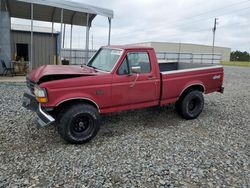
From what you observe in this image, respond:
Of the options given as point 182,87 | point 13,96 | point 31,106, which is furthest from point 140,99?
point 13,96

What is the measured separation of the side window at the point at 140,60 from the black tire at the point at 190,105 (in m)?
1.44

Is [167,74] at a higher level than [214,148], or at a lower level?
higher

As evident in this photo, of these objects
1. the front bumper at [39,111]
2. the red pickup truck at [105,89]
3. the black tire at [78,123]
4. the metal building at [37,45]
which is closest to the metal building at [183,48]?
the metal building at [37,45]

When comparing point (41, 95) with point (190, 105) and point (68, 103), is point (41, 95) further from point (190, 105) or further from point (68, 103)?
point (190, 105)

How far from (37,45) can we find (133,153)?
1482 centimetres

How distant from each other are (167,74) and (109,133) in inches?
79.0

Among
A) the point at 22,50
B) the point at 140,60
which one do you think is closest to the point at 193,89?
the point at 140,60

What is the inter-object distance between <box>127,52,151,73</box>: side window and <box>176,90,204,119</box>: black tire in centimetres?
144

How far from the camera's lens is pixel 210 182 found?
10.7 feet

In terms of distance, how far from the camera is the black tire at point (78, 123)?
4.22 metres

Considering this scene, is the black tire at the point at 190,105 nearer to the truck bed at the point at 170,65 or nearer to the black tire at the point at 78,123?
the truck bed at the point at 170,65

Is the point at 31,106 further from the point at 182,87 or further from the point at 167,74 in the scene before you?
the point at 182,87

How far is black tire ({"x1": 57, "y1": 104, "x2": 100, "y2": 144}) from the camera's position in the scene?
166 inches

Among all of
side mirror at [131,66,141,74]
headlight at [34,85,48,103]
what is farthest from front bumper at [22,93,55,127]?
side mirror at [131,66,141,74]
